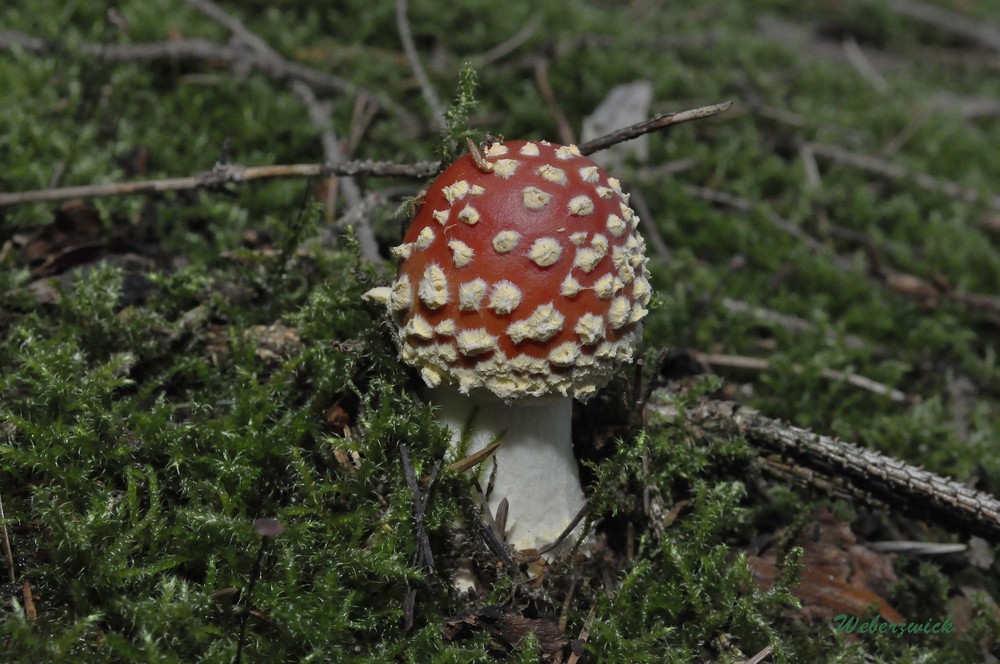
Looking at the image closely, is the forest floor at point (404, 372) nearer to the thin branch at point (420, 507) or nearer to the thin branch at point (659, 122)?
the thin branch at point (420, 507)

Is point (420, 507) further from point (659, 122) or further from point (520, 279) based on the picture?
point (659, 122)

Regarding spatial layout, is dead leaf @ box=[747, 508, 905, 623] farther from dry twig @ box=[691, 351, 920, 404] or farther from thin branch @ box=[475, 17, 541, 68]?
thin branch @ box=[475, 17, 541, 68]

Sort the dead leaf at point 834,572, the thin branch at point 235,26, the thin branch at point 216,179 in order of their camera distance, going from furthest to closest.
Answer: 1. the thin branch at point 235,26
2. the thin branch at point 216,179
3. the dead leaf at point 834,572

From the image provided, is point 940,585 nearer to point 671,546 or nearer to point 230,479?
point 671,546

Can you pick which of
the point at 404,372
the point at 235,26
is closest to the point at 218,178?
the point at 404,372

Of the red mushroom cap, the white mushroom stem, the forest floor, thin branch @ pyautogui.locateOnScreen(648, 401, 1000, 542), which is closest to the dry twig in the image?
the forest floor

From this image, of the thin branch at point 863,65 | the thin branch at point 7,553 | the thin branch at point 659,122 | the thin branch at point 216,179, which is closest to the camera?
the thin branch at point 7,553

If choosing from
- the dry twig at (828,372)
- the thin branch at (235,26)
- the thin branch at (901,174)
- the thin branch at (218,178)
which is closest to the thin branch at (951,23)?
the thin branch at (901,174)
